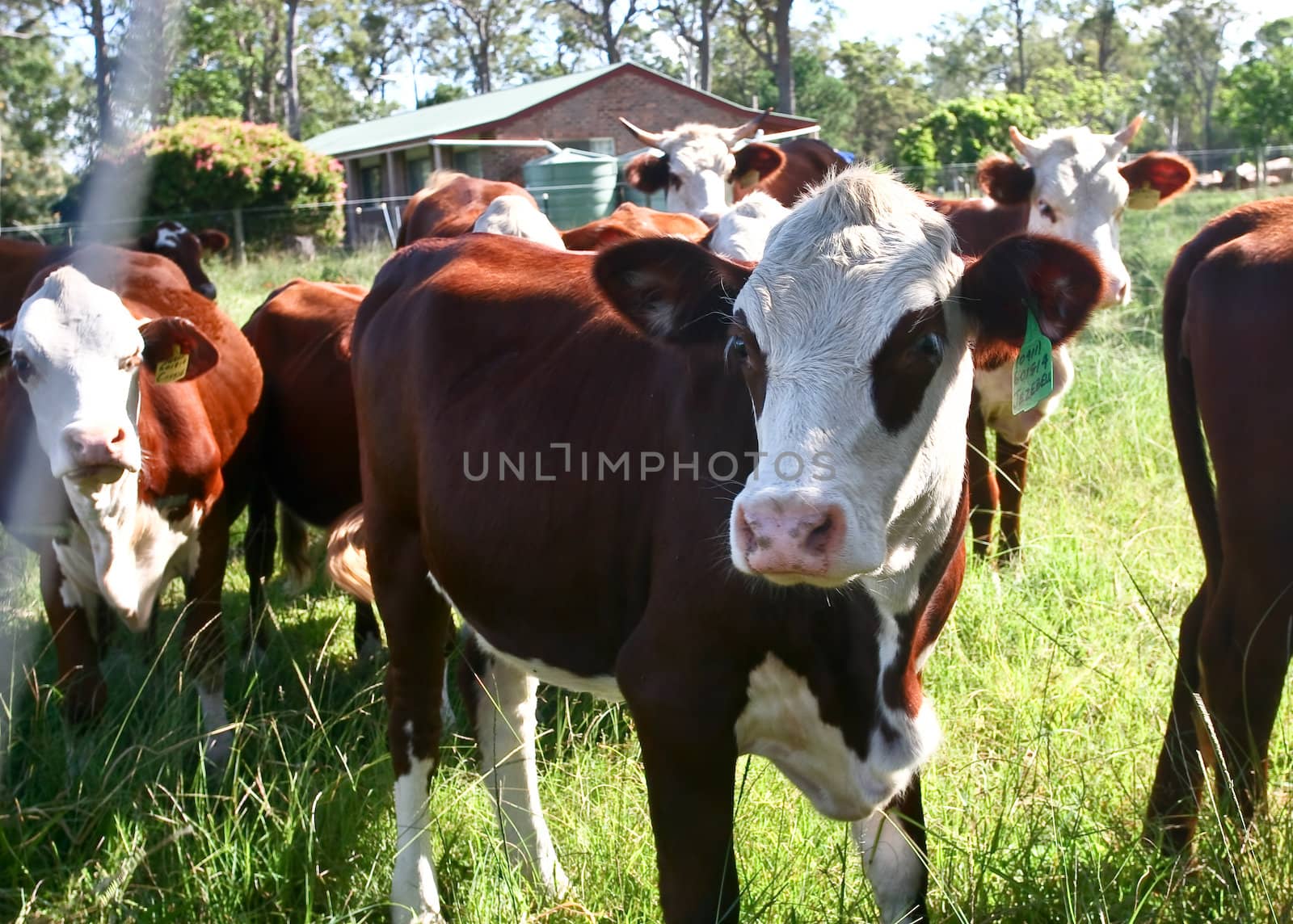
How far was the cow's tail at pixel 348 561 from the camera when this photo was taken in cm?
413

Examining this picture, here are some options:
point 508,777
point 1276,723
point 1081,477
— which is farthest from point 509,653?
point 1081,477

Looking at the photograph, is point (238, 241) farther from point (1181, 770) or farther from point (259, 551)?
point (1181, 770)

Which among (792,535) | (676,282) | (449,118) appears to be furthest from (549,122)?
(792,535)

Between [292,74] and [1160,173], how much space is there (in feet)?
140

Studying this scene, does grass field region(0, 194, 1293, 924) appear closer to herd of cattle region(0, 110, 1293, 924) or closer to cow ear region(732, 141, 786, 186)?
herd of cattle region(0, 110, 1293, 924)

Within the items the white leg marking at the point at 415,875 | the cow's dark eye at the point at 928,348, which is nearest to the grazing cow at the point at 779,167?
the white leg marking at the point at 415,875

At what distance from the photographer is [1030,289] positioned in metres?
2.26

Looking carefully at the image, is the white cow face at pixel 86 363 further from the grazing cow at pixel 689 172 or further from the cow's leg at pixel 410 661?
the grazing cow at pixel 689 172

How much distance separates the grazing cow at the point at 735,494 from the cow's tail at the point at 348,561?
1.05 meters

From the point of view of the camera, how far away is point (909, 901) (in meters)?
2.66

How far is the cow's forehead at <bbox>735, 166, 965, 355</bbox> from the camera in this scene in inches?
84.7

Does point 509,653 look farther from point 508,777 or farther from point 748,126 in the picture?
point 748,126

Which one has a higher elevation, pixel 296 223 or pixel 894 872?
pixel 296 223

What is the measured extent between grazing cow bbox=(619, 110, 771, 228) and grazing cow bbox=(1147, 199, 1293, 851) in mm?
6286
